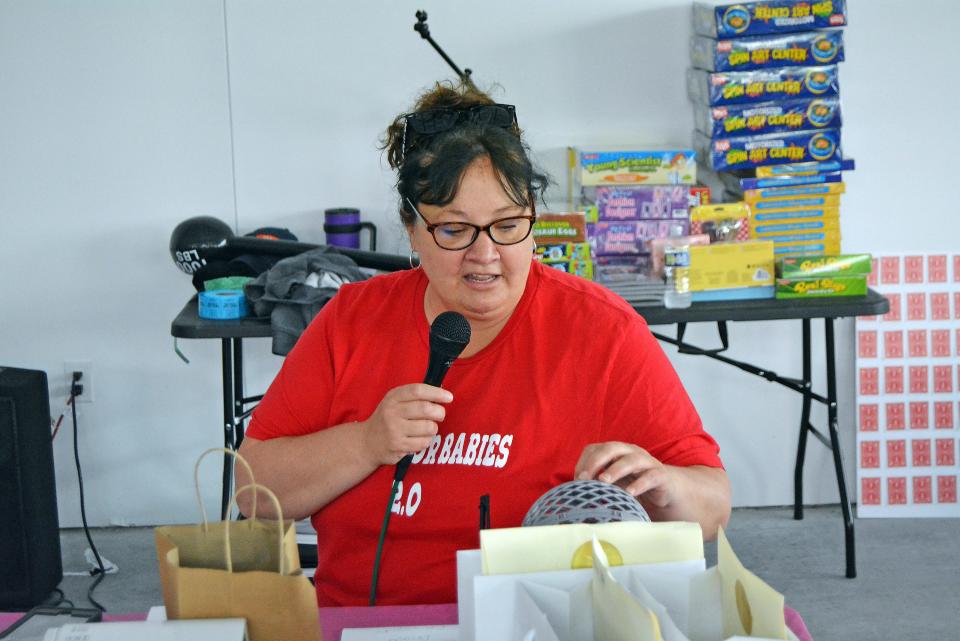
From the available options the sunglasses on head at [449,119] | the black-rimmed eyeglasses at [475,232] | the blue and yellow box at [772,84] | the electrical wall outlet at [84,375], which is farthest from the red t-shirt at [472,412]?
the electrical wall outlet at [84,375]

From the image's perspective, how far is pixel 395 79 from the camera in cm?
345

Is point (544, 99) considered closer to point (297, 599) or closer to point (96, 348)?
point (96, 348)

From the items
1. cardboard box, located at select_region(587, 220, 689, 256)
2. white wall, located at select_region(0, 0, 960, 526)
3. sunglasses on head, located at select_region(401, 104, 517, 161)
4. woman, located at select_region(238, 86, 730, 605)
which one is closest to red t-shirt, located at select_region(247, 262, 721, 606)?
woman, located at select_region(238, 86, 730, 605)

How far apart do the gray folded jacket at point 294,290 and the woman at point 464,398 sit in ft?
3.63

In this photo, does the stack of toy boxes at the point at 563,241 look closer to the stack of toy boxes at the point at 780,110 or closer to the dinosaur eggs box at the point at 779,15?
the stack of toy boxes at the point at 780,110

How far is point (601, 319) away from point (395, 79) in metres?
1.93

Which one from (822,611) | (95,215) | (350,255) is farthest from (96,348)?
(822,611)

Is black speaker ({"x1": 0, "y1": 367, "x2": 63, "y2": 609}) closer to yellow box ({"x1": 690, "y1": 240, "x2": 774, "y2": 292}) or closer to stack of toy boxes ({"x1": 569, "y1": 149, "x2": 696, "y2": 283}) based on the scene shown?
stack of toy boxes ({"x1": 569, "y1": 149, "x2": 696, "y2": 283})

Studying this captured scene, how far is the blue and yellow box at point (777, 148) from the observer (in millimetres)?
3184

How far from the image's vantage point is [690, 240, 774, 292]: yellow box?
302cm

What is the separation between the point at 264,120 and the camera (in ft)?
11.3

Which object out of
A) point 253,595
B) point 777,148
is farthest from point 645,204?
point 253,595

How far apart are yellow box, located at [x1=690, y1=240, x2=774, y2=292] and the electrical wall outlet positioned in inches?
75.5

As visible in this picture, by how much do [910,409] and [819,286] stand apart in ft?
2.66
